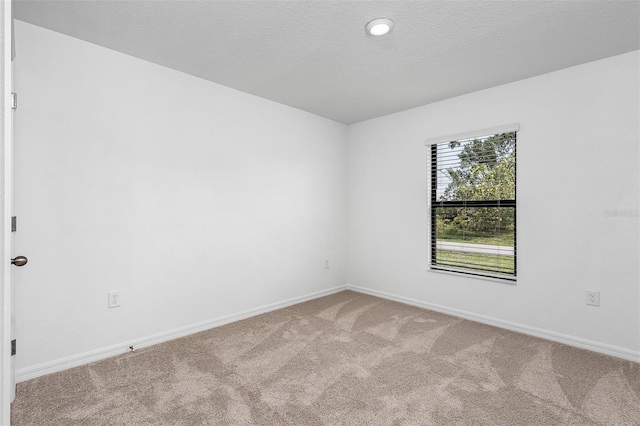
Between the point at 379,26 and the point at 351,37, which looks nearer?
the point at 379,26

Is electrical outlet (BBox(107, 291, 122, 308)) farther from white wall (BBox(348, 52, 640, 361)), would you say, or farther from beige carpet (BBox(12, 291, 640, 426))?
white wall (BBox(348, 52, 640, 361))

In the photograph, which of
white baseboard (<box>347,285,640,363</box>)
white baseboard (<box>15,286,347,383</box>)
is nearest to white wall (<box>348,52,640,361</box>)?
white baseboard (<box>347,285,640,363</box>)

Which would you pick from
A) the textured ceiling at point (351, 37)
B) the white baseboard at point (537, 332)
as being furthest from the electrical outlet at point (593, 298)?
the textured ceiling at point (351, 37)

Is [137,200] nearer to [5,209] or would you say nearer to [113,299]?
[113,299]

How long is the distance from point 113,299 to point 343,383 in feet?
6.09

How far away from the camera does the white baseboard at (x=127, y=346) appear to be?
→ 2207mm

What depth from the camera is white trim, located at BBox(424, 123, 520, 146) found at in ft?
10.2

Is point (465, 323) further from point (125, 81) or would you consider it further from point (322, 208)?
point (125, 81)

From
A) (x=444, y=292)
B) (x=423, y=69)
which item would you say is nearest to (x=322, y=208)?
(x=444, y=292)

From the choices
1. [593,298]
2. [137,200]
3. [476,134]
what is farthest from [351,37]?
[593,298]

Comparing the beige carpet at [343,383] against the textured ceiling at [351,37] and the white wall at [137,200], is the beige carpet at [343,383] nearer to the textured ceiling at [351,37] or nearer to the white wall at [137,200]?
the white wall at [137,200]

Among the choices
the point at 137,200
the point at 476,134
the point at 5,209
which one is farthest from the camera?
the point at 476,134

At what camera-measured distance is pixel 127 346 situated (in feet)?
8.52

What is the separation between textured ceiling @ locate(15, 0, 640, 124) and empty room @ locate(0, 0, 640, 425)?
20 mm
